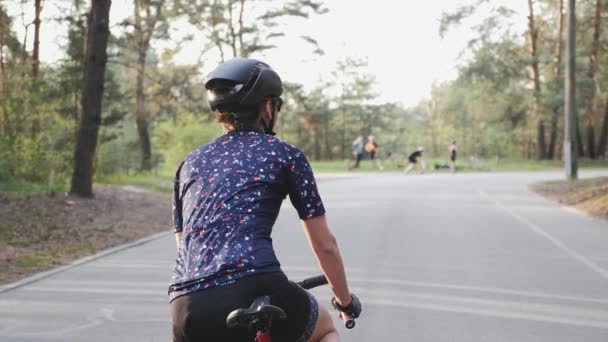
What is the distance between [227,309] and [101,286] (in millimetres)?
6190

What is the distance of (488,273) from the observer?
8953 mm

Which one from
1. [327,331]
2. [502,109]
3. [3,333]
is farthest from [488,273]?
[502,109]

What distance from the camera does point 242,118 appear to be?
2.91 meters

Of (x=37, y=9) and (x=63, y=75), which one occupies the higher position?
(x=37, y=9)

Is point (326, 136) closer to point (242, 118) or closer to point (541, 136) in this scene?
point (541, 136)

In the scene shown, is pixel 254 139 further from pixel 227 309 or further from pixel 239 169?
pixel 227 309

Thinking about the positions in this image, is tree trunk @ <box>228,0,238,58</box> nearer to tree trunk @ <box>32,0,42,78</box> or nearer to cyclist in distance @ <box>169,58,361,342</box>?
tree trunk @ <box>32,0,42,78</box>

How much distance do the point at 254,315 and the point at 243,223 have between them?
0.39 metres

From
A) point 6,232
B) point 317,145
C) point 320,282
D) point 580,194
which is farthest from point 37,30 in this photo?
point 317,145

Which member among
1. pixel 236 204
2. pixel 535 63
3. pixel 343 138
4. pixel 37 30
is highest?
pixel 535 63

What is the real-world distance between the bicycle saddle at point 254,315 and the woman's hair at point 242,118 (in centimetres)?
74

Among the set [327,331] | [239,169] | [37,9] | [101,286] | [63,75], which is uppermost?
[37,9]

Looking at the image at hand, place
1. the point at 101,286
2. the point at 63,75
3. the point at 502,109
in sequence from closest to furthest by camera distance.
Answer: the point at 101,286
the point at 63,75
the point at 502,109

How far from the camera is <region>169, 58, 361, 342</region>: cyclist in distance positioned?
8.58 ft
